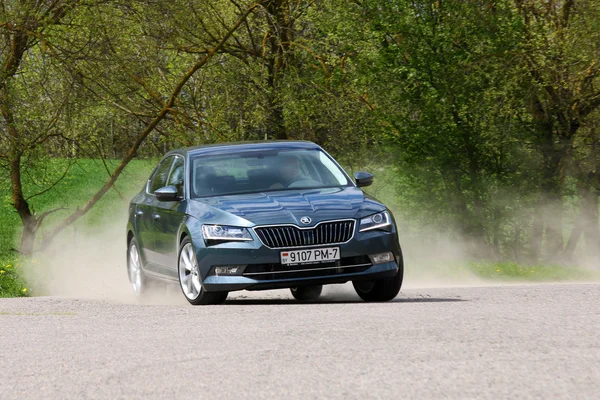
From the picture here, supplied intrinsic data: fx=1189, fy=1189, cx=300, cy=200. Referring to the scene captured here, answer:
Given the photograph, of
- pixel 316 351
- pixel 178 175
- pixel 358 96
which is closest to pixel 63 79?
pixel 358 96

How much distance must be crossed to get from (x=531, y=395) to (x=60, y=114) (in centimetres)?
1643

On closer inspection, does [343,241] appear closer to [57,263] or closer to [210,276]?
[210,276]

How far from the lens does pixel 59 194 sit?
28578 mm

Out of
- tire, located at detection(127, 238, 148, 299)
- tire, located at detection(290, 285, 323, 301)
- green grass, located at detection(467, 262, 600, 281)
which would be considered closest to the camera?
tire, located at detection(290, 285, 323, 301)

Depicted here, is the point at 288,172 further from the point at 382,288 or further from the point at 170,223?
the point at 382,288

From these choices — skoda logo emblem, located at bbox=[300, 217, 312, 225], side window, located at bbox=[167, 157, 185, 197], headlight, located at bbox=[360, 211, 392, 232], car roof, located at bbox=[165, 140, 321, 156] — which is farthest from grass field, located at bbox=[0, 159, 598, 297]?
headlight, located at bbox=[360, 211, 392, 232]

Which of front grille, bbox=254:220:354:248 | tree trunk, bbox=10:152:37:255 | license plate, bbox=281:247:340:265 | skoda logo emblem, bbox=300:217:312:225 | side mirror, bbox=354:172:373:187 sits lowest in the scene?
tree trunk, bbox=10:152:37:255

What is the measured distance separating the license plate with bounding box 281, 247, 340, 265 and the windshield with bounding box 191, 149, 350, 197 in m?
1.19

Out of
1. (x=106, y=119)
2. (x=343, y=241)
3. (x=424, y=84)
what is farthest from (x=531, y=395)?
(x=106, y=119)

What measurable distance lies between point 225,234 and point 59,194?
18344mm

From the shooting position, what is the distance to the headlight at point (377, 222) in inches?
435

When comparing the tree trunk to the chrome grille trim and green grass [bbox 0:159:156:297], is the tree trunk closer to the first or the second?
green grass [bbox 0:159:156:297]

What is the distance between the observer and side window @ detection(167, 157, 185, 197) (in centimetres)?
1236

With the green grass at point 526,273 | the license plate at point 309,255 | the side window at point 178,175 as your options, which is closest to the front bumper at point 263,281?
the license plate at point 309,255
